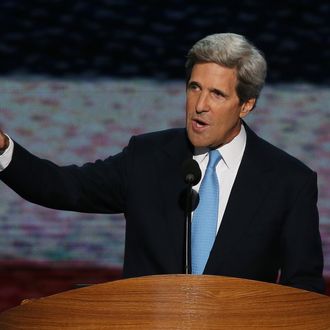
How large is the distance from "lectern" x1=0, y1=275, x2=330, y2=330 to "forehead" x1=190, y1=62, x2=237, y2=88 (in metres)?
0.53

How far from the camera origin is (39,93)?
506cm

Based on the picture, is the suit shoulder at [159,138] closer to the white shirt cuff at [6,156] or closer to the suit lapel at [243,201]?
the suit lapel at [243,201]

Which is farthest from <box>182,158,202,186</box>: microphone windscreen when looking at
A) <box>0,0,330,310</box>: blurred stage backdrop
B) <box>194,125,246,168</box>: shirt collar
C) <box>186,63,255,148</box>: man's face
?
<box>0,0,330,310</box>: blurred stage backdrop

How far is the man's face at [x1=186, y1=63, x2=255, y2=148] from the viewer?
2086mm

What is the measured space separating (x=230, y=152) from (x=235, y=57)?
0.21 meters

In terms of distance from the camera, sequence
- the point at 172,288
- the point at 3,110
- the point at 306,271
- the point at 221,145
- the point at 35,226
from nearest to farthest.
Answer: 1. the point at 172,288
2. the point at 306,271
3. the point at 221,145
4. the point at 35,226
5. the point at 3,110

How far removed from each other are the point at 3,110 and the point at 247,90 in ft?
9.53

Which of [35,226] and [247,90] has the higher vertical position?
[247,90]

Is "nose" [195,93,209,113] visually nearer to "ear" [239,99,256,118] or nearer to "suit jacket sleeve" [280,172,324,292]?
"ear" [239,99,256,118]

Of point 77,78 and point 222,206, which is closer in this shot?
point 222,206

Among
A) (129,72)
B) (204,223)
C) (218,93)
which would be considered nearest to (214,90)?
(218,93)

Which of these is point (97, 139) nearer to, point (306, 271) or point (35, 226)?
point (35, 226)

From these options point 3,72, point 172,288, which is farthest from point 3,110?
point 172,288

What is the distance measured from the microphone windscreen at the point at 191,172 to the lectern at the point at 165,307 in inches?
11.6
